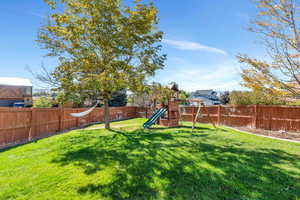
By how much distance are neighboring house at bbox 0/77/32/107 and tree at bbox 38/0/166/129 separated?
47.1ft

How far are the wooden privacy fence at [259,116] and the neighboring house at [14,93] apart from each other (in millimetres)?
20615

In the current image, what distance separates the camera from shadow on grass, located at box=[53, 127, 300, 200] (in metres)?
2.74

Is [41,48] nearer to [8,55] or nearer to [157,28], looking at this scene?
[157,28]

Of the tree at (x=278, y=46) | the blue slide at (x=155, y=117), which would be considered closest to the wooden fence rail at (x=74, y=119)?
the tree at (x=278, y=46)

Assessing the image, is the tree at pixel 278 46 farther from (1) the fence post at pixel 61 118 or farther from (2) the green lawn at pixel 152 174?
(1) the fence post at pixel 61 118

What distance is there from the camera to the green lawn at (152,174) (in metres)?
2.72

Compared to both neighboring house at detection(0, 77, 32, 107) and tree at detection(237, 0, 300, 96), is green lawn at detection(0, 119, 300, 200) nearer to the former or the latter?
tree at detection(237, 0, 300, 96)

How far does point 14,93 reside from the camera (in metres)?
19.6

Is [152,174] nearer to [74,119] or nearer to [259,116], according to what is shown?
[259,116]

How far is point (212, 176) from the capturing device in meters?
3.30

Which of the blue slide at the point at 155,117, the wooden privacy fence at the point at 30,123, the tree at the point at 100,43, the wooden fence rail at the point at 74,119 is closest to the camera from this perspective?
the wooden privacy fence at the point at 30,123

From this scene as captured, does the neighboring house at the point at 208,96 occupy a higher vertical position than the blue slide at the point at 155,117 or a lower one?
higher

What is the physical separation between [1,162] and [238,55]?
1129 cm

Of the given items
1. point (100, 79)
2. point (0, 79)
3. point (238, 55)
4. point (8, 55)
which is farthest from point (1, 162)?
point (0, 79)
